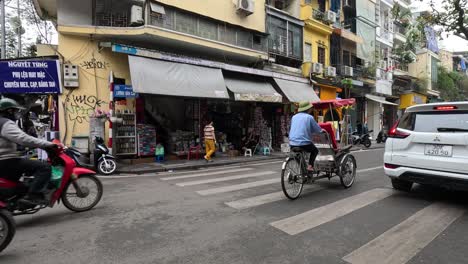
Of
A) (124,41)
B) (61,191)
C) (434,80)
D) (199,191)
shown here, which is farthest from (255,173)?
(434,80)

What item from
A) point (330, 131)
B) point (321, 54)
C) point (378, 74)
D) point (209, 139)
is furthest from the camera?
point (378, 74)

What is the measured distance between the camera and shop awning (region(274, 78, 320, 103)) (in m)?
16.9

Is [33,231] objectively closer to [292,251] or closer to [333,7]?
[292,251]

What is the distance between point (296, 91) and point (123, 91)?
31.6 ft

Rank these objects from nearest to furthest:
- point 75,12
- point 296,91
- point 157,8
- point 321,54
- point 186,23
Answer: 1. point 75,12
2. point 157,8
3. point 186,23
4. point 296,91
5. point 321,54

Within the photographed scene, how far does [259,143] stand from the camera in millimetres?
15953

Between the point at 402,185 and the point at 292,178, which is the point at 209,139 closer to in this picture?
the point at 292,178

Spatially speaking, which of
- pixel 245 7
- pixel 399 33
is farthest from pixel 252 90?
pixel 399 33

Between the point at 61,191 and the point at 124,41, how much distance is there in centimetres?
876

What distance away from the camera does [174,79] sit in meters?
12.3

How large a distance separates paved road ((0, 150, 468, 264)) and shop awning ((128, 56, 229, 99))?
510 cm

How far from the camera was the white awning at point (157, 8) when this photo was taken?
40.2ft

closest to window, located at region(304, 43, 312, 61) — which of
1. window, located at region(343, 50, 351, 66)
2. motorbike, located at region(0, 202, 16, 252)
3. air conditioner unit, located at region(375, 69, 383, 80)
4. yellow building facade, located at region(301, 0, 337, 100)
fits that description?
yellow building facade, located at region(301, 0, 337, 100)

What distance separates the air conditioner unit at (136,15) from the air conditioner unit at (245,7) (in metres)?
5.15
